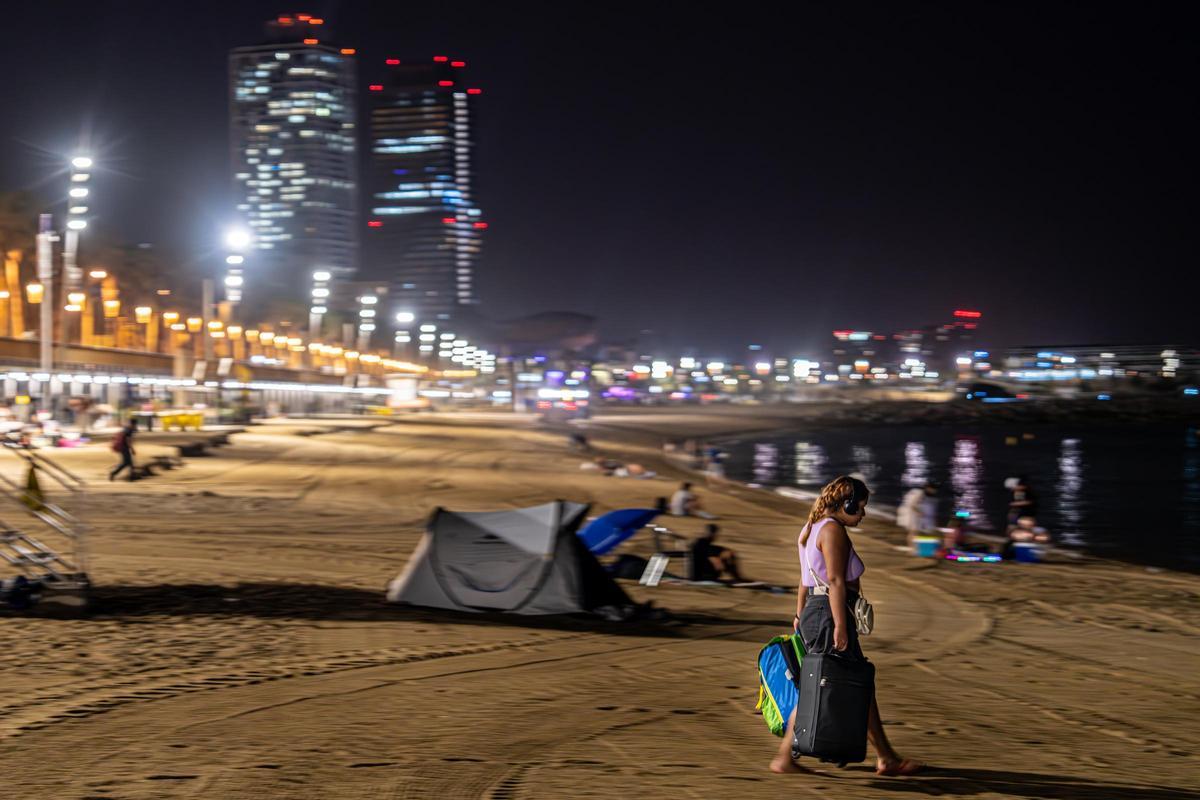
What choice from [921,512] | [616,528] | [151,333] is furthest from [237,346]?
[616,528]

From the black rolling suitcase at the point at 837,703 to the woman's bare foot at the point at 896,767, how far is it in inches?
20.7

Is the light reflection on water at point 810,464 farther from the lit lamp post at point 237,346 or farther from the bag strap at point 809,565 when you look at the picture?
the lit lamp post at point 237,346

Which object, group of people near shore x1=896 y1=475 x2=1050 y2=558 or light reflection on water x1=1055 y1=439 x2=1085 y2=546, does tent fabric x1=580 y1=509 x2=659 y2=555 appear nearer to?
group of people near shore x1=896 y1=475 x2=1050 y2=558

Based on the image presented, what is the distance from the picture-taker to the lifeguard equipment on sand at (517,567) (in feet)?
37.7

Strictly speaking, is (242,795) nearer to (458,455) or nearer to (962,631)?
(962,631)

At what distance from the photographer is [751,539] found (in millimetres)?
21125

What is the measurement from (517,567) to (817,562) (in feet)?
20.5

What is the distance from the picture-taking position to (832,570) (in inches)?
219

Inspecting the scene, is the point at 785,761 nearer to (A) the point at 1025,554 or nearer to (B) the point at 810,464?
(A) the point at 1025,554

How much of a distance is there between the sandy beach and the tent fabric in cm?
102

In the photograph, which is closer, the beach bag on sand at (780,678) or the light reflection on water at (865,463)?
the beach bag on sand at (780,678)

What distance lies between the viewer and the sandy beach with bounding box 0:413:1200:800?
20.4 ft

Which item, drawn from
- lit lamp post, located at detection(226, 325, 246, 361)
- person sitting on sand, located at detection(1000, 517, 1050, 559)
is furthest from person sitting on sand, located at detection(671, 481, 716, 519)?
lit lamp post, located at detection(226, 325, 246, 361)

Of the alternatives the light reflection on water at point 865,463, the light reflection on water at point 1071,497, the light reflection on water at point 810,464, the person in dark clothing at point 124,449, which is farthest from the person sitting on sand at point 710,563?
the light reflection on water at point 865,463
